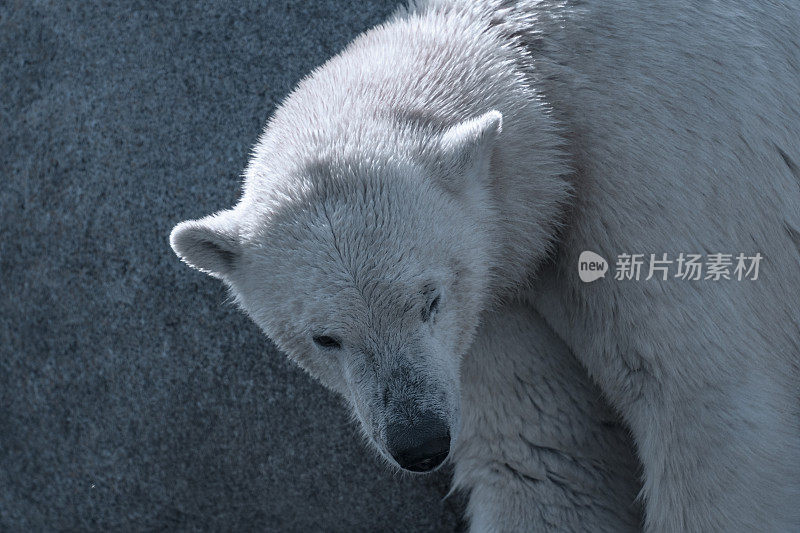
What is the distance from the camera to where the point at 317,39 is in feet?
9.54

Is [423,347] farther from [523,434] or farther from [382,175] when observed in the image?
[523,434]

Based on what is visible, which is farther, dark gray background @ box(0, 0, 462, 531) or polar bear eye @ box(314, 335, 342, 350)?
dark gray background @ box(0, 0, 462, 531)

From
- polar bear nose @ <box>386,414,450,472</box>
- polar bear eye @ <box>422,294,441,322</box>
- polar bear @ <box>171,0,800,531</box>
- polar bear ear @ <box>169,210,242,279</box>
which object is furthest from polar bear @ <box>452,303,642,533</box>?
polar bear ear @ <box>169,210,242,279</box>

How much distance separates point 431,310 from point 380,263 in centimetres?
19

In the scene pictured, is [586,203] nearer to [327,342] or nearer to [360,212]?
[360,212]

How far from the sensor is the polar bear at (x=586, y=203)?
1.96m

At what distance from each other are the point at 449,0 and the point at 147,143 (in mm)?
1180

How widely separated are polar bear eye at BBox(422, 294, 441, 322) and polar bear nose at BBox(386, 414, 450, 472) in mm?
221

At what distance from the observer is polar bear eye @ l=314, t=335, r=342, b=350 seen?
6.43 ft

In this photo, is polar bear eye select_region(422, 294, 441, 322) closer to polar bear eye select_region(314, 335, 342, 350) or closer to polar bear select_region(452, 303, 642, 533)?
polar bear eye select_region(314, 335, 342, 350)

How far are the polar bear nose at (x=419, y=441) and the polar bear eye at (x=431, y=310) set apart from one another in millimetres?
221

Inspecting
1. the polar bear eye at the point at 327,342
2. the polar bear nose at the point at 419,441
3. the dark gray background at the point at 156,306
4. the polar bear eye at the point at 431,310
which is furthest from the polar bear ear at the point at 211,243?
the dark gray background at the point at 156,306

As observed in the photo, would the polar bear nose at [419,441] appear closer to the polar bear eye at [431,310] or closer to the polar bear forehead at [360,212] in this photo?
the polar bear eye at [431,310]

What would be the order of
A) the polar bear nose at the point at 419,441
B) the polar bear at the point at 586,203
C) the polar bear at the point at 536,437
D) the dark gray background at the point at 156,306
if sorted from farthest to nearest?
the dark gray background at the point at 156,306, the polar bear at the point at 536,437, the polar bear at the point at 586,203, the polar bear nose at the point at 419,441
